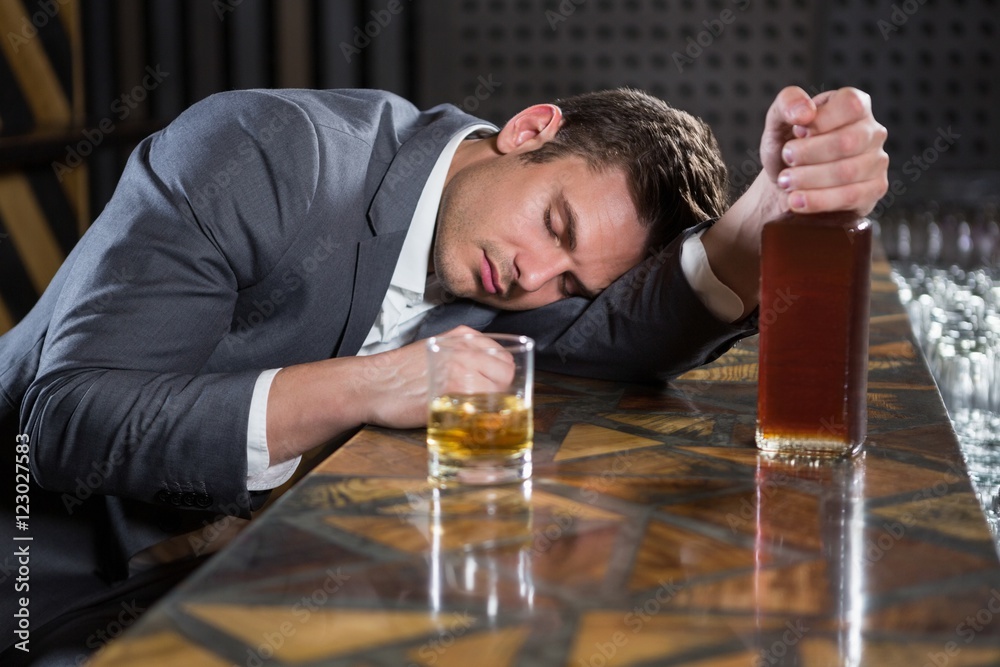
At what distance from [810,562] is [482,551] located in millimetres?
222

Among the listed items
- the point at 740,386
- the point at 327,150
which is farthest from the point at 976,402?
the point at 327,150

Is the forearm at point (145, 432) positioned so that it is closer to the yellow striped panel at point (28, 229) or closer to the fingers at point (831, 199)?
the fingers at point (831, 199)

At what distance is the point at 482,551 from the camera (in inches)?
28.0

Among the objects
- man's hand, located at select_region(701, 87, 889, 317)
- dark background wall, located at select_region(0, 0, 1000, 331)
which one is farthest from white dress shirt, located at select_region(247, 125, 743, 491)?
dark background wall, located at select_region(0, 0, 1000, 331)

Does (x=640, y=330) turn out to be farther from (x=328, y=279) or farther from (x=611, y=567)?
(x=611, y=567)

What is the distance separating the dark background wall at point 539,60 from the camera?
11.9 ft

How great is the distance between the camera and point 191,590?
629 millimetres

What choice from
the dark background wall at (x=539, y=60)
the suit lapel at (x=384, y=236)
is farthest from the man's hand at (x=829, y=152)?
the dark background wall at (x=539, y=60)

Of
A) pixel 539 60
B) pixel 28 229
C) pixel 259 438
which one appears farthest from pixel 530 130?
pixel 28 229

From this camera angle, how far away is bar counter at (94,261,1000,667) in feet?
1.86

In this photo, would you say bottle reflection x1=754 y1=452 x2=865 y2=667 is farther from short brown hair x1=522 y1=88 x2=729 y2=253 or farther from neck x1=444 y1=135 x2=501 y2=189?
neck x1=444 y1=135 x2=501 y2=189

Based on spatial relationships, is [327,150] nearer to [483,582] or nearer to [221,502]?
[221,502]

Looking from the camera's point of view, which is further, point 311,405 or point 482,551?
point 311,405

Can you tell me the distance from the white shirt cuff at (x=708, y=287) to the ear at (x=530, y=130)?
0.31m
